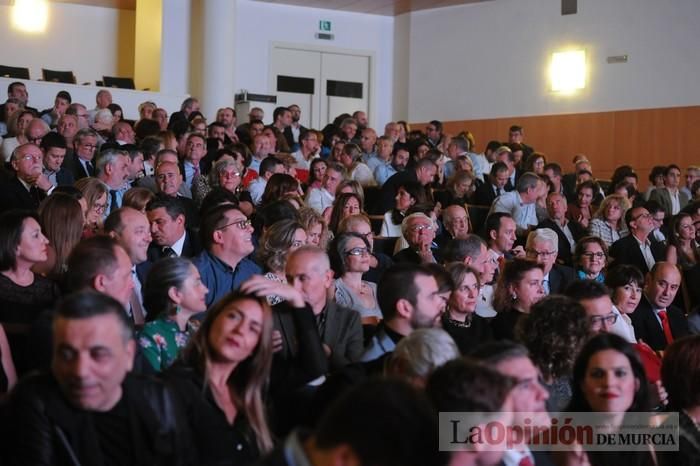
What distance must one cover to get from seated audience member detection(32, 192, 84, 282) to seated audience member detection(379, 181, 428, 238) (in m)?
3.51

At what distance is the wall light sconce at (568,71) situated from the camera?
14.8 meters

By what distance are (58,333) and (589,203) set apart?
7697mm

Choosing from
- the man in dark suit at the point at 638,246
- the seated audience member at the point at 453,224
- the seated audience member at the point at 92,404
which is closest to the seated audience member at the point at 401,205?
the seated audience member at the point at 453,224

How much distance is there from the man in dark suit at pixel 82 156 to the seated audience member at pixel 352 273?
11.2ft

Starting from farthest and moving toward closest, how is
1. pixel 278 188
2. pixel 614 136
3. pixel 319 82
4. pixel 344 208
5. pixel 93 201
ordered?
pixel 319 82 < pixel 614 136 < pixel 278 188 < pixel 344 208 < pixel 93 201

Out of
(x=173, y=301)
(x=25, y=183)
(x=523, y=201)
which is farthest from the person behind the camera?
(x=523, y=201)

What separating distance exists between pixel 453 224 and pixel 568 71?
26.5ft

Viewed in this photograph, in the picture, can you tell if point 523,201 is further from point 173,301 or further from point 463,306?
point 173,301

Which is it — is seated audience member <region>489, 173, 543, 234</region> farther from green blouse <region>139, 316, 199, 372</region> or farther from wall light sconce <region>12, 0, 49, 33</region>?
wall light sconce <region>12, 0, 49, 33</region>

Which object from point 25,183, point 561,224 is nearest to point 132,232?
point 25,183

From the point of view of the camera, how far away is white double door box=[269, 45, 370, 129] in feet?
53.5

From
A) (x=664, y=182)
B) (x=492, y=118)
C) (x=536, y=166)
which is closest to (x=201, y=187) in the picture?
(x=536, y=166)

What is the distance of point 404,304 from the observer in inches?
146

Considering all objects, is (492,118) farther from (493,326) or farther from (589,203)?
(493,326)
